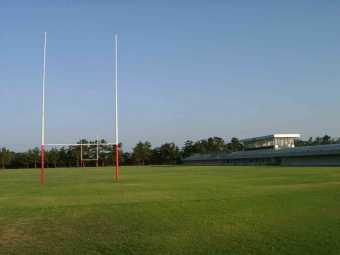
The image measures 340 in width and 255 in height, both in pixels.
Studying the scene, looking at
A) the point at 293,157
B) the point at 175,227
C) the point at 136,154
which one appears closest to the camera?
the point at 175,227

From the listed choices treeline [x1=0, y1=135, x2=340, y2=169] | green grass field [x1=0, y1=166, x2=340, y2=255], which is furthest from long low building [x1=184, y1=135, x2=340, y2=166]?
green grass field [x1=0, y1=166, x2=340, y2=255]

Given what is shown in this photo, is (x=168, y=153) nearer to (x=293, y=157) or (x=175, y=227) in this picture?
(x=293, y=157)

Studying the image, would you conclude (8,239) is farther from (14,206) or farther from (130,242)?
(14,206)

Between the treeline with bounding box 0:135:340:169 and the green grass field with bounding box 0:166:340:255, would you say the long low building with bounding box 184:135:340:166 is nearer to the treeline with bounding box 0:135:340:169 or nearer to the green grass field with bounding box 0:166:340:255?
the treeline with bounding box 0:135:340:169

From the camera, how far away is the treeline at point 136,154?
98625mm

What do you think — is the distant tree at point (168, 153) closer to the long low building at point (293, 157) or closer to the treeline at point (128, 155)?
the treeline at point (128, 155)

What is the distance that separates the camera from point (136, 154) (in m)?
118

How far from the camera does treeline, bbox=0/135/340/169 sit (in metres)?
98.6

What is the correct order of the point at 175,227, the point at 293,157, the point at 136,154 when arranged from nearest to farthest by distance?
the point at 175,227 → the point at 293,157 → the point at 136,154

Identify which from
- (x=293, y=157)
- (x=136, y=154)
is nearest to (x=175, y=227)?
(x=293, y=157)

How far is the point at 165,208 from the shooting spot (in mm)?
10820

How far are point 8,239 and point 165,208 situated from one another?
4506 mm

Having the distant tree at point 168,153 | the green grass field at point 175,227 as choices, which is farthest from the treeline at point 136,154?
the green grass field at point 175,227

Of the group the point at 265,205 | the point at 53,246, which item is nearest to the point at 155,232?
the point at 53,246
